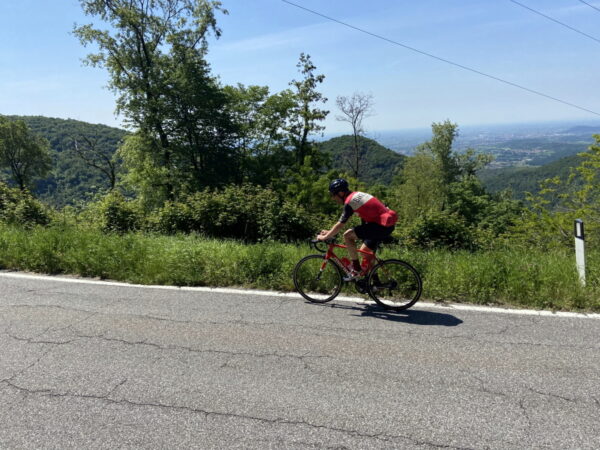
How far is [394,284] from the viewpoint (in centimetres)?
512

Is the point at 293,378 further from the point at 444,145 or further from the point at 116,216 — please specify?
the point at 444,145

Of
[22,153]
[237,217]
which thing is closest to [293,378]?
[237,217]

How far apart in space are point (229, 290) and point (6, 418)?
319 centimetres

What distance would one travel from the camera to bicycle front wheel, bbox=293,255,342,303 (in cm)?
555

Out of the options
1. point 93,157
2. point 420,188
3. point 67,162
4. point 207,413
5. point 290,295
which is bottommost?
point 207,413

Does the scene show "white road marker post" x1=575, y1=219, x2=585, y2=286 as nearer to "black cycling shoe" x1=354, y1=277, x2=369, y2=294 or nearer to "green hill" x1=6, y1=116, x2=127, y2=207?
"black cycling shoe" x1=354, y1=277, x2=369, y2=294

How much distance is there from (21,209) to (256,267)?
27.9 ft

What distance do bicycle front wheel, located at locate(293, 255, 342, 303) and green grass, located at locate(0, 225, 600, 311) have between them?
11.0 inches

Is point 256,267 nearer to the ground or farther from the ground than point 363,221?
nearer to the ground

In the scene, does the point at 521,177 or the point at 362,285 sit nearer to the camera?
the point at 362,285

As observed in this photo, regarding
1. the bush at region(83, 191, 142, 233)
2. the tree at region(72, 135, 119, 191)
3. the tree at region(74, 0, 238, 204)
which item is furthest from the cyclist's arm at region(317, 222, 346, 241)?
the tree at region(72, 135, 119, 191)

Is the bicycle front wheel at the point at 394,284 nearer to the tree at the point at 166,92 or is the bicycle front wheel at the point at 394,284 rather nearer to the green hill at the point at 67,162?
A: the tree at the point at 166,92

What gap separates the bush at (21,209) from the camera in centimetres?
1033

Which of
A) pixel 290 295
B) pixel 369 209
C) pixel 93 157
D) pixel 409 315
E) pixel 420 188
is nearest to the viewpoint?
pixel 409 315
